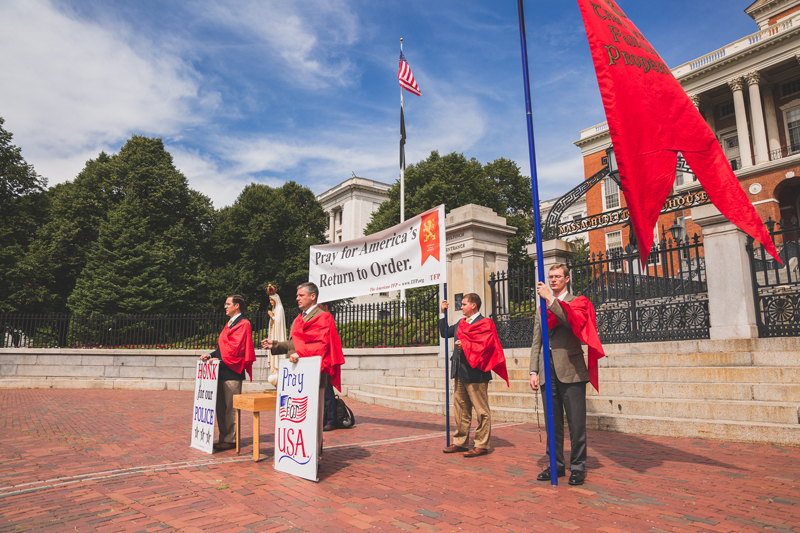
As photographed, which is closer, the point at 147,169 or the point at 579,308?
the point at 579,308

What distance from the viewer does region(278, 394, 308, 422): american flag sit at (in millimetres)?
5176

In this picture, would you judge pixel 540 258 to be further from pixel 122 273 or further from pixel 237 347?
pixel 122 273

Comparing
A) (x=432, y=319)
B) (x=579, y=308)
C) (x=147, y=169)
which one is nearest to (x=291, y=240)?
(x=147, y=169)

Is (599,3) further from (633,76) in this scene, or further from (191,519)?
(191,519)

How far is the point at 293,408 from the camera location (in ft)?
17.5

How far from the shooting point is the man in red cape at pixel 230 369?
21.3 ft

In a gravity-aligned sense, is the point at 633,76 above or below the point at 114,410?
above

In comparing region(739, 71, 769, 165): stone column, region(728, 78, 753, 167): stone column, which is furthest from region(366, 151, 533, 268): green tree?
region(739, 71, 769, 165): stone column

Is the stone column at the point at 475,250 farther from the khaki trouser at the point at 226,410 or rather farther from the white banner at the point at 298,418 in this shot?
the white banner at the point at 298,418

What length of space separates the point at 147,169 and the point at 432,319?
1128 inches

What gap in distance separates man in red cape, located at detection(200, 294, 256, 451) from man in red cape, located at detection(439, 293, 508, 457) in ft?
8.96

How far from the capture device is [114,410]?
414 inches

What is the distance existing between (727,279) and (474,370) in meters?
5.39

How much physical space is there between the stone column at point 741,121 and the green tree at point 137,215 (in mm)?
41234
